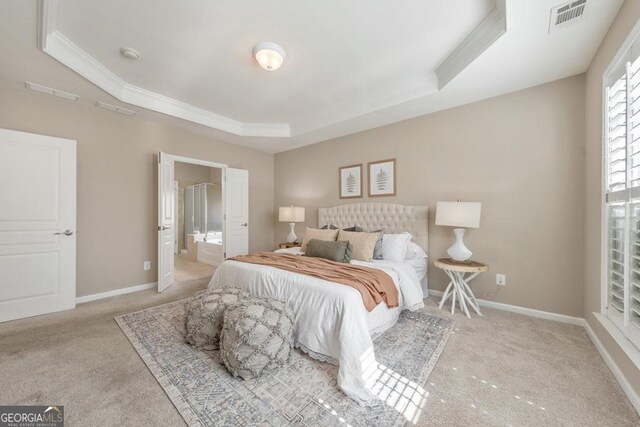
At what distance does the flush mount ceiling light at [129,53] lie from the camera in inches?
96.6

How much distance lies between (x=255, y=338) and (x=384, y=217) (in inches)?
108

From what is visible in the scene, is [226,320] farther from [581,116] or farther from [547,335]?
[581,116]

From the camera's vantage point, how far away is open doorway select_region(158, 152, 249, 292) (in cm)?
384

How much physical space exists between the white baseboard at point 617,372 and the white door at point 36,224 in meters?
5.09

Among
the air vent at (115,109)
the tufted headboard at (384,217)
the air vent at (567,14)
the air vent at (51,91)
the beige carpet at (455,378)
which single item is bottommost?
the beige carpet at (455,378)

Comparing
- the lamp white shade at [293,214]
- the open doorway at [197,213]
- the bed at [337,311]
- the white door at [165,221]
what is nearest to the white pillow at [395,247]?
the bed at [337,311]

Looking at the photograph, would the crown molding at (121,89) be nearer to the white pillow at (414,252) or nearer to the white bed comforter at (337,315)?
the white bed comforter at (337,315)

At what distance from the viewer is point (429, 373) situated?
183 centimetres

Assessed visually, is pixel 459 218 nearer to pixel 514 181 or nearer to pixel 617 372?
pixel 514 181

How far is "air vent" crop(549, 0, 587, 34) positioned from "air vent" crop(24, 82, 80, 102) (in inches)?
189

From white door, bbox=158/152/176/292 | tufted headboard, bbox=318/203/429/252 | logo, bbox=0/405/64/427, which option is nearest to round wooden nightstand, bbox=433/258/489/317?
tufted headboard, bbox=318/203/429/252

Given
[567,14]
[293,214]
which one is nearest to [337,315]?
[567,14]

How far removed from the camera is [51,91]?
2.94m

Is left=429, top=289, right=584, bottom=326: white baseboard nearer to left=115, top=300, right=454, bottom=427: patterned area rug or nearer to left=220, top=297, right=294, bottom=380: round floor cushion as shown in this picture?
left=115, top=300, right=454, bottom=427: patterned area rug
